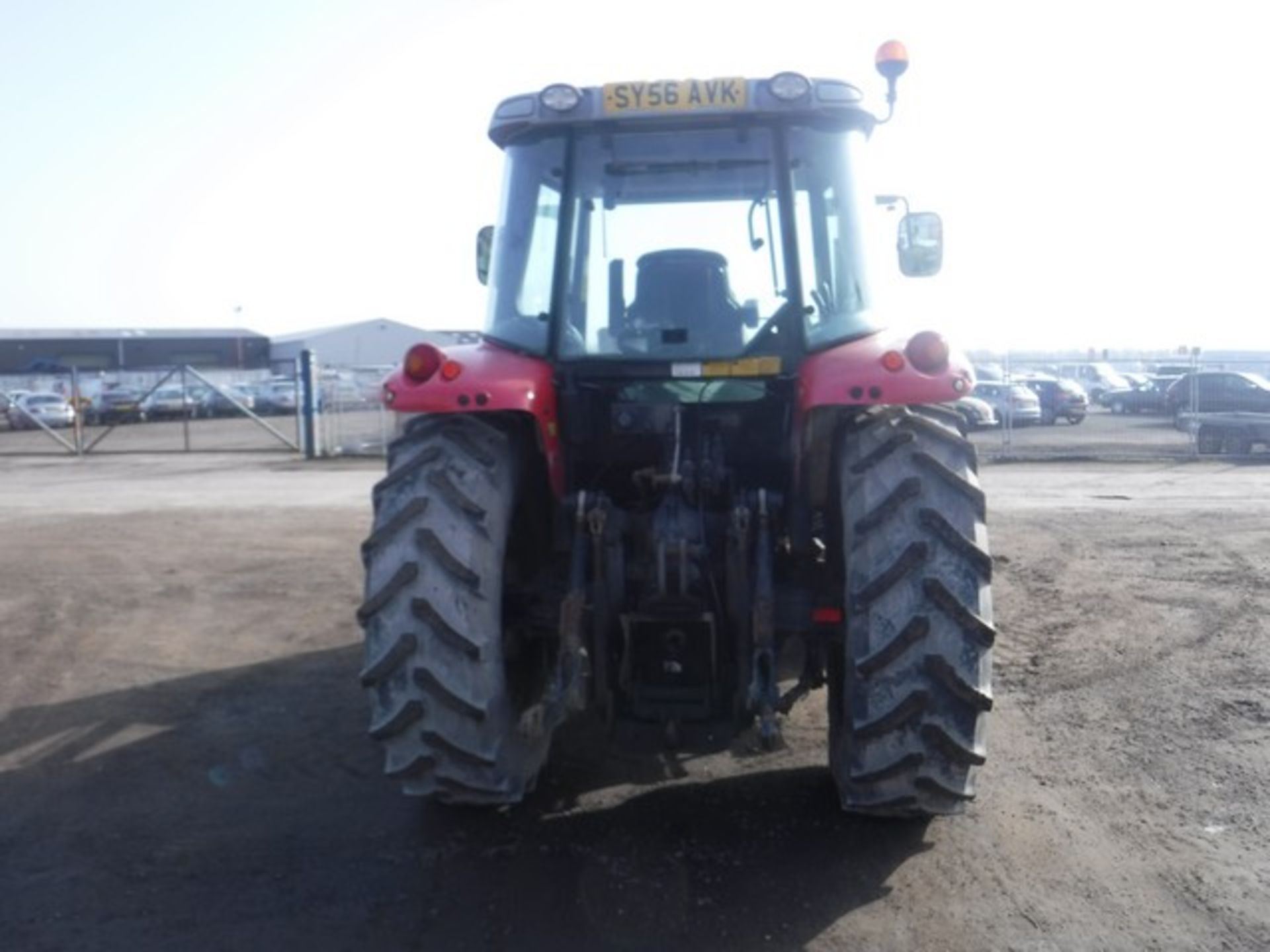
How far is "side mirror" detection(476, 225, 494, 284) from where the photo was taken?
7.15 meters

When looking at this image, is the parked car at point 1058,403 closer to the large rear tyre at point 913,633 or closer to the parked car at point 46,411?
the parked car at point 46,411

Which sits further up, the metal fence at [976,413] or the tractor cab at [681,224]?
the tractor cab at [681,224]

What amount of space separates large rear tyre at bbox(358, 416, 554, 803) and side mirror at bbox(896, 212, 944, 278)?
94.3 inches

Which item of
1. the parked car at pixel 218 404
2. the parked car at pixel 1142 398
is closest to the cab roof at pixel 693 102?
the parked car at pixel 1142 398

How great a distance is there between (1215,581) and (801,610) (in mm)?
6631

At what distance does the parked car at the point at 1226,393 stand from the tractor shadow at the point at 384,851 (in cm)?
2195

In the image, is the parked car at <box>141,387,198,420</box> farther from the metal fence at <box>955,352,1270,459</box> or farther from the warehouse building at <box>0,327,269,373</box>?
the metal fence at <box>955,352,1270,459</box>

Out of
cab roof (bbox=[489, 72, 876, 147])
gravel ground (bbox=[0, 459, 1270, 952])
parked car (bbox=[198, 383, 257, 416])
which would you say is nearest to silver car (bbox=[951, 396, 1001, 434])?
gravel ground (bbox=[0, 459, 1270, 952])

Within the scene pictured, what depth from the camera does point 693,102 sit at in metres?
5.75

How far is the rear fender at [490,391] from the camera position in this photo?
5340mm

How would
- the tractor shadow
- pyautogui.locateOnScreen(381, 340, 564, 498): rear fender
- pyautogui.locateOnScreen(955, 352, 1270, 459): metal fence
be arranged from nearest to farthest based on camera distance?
the tractor shadow
pyautogui.locateOnScreen(381, 340, 564, 498): rear fender
pyautogui.locateOnScreen(955, 352, 1270, 459): metal fence

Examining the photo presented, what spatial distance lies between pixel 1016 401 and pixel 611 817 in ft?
96.9

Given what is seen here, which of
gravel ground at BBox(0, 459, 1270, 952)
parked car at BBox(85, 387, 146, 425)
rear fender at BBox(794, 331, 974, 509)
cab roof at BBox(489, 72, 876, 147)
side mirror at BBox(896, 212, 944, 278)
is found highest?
cab roof at BBox(489, 72, 876, 147)

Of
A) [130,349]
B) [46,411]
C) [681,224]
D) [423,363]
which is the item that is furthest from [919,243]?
[130,349]
